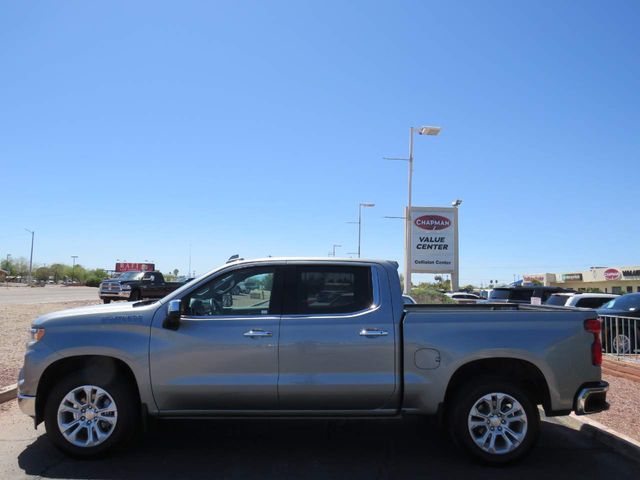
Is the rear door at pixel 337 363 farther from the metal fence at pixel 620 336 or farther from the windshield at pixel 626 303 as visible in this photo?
the windshield at pixel 626 303

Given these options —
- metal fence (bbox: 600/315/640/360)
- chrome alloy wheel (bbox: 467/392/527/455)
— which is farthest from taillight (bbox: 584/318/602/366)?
metal fence (bbox: 600/315/640/360)

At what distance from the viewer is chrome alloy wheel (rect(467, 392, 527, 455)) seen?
507 centimetres

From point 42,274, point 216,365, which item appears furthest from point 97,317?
point 42,274

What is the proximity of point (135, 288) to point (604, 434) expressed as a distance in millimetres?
23865

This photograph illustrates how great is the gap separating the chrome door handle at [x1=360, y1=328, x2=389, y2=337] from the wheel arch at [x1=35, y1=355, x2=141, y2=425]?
7.27 feet

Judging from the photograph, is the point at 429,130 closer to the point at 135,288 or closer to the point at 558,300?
the point at 558,300

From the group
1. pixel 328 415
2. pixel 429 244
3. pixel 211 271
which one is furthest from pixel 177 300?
pixel 429 244

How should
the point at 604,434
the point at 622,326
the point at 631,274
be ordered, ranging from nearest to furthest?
1. the point at 604,434
2. the point at 622,326
3. the point at 631,274

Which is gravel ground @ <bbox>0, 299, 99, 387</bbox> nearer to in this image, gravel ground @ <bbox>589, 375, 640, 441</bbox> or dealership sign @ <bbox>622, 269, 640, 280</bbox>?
gravel ground @ <bbox>589, 375, 640, 441</bbox>

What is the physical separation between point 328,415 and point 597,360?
8.54ft

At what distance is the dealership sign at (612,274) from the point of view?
66.9 meters

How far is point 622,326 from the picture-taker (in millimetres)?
10594

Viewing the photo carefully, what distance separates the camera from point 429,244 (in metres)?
35.8

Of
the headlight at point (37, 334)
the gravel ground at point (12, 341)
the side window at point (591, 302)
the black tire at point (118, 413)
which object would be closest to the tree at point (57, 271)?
the gravel ground at point (12, 341)
